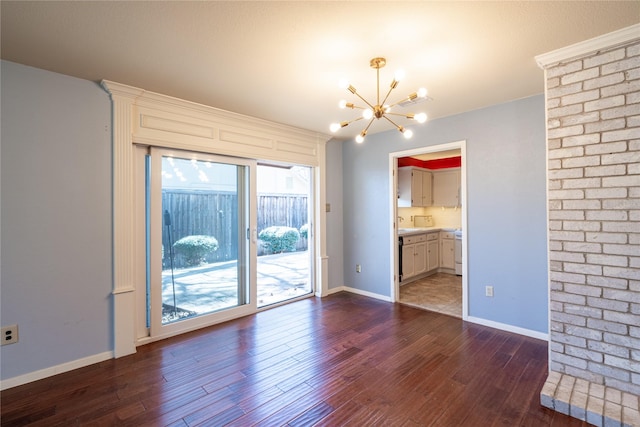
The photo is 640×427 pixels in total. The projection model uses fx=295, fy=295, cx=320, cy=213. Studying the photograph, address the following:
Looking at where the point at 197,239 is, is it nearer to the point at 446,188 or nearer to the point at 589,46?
the point at 589,46

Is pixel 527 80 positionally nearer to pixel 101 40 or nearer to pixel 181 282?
pixel 101 40

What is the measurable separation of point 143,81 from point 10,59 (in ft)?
2.83

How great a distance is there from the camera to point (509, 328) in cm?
320

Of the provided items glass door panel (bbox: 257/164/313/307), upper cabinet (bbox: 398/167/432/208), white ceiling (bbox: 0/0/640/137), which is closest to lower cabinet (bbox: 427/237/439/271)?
upper cabinet (bbox: 398/167/432/208)

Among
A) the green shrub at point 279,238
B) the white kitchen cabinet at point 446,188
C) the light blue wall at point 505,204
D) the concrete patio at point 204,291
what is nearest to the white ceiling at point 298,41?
the light blue wall at point 505,204

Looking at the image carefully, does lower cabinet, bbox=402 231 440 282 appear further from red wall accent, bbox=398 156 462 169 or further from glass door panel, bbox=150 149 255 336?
glass door panel, bbox=150 149 255 336

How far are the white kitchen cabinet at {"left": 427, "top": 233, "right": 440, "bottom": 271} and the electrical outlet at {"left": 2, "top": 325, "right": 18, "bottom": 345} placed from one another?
5538 millimetres

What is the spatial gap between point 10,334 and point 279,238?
633 cm

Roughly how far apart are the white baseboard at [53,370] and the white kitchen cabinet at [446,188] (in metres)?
5.92

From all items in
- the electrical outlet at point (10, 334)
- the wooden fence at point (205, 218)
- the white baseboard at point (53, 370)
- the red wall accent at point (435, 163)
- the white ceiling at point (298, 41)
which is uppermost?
the white ceiling at point (298, 41)

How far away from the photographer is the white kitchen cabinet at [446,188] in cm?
601

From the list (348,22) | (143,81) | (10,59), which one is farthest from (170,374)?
(348,22)

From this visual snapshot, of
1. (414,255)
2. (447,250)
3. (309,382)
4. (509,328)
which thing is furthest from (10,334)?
(447,250)

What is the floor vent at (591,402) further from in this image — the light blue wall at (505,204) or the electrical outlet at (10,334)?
the electrical outlet at (10,334)
